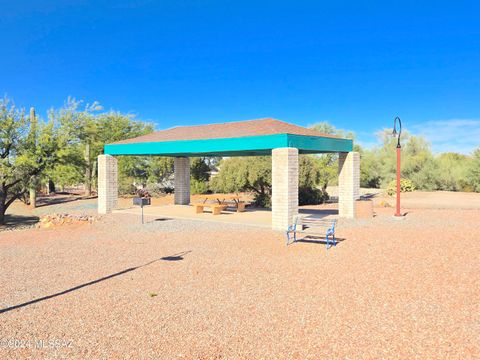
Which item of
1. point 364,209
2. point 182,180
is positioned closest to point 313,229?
point 364,209

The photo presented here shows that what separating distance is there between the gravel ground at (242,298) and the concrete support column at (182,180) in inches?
415

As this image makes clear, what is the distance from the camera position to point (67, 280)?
23.2 feet

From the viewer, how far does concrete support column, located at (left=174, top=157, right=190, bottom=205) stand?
2134 centimetres

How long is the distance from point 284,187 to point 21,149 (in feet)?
43.2

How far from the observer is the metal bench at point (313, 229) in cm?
984

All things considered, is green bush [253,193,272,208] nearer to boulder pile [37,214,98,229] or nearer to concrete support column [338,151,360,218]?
concrete support column [338,151,360,218]

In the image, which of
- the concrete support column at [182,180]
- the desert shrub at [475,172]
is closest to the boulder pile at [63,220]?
the concrete support column at [182,180]

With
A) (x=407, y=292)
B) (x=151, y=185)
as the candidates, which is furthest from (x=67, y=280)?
(x=151, y=185)

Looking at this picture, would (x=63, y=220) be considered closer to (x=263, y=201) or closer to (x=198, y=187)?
(x=263, y=201)

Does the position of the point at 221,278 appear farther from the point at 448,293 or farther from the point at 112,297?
the point at 448,293

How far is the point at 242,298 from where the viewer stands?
19.6 feet

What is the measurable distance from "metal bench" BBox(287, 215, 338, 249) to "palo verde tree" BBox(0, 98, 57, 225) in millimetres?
12536

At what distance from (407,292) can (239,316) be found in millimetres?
2773

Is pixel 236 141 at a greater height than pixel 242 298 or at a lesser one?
greater
